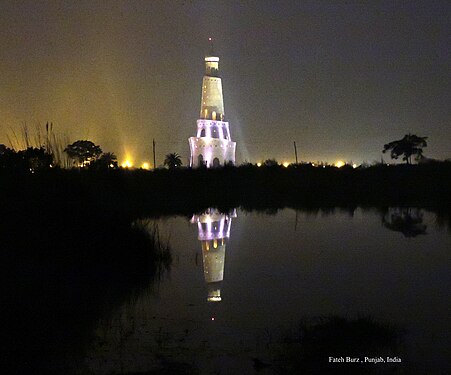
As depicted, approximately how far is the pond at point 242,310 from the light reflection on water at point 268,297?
0.02 metres

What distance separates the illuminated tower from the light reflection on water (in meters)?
55.2

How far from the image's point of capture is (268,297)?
10.0m

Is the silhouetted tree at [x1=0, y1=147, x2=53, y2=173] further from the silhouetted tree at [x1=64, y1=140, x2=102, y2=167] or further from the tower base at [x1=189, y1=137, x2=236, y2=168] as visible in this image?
the tower base at [x1=189, y1=137, x2=236, y2=168]

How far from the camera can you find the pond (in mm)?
6793

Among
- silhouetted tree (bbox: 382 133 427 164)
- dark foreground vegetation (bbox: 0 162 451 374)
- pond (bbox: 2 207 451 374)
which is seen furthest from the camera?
silhouetted tree (bbox: 382 133 427 164)

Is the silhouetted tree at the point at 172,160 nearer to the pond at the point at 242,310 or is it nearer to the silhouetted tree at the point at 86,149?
the silhouetted tree at the point at 86,149

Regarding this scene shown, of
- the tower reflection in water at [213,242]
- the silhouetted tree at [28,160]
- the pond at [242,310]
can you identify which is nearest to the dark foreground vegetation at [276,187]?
the tower reflection in water at [213,242]

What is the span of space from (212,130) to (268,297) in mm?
64880

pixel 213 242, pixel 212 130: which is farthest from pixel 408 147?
pixel 213 242

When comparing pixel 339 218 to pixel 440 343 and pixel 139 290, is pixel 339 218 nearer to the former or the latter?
pixel 139 290

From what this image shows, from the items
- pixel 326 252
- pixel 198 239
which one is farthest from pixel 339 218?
pixel 326 252

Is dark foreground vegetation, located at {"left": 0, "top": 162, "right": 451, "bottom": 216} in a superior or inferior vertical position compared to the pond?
superior

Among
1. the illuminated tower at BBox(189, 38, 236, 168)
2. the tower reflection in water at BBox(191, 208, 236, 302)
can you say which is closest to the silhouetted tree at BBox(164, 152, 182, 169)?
the illuminated tower at BBox(189, 38, 236, 168)

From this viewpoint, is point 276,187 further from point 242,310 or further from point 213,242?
point 242,310
